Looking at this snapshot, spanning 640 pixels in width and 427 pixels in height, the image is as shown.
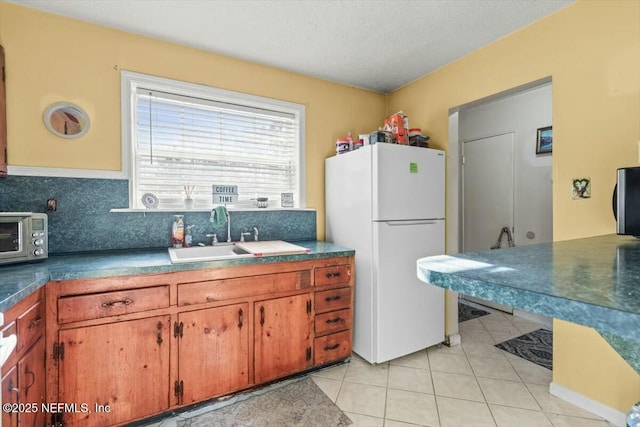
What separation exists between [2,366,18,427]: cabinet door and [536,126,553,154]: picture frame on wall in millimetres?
4217

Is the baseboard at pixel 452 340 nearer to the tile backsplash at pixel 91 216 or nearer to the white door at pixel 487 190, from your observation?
the white door at pixel 487 190

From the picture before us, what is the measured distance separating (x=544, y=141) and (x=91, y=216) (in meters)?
4.11

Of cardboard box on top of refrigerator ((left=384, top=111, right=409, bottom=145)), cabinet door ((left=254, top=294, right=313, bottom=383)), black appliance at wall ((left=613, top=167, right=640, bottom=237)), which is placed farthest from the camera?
cardboard box on top of refrigerator ((left=384, top=111, right=409, bottom=145))

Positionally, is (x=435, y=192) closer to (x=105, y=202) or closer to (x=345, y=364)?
(x=345, y=364)

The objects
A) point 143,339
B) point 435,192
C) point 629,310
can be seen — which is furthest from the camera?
point 435,192

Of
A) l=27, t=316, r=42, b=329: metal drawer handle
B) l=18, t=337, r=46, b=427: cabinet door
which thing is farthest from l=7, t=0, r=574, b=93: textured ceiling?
l=18, t=337, r=46, b=427: cabinet door

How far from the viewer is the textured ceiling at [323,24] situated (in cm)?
181

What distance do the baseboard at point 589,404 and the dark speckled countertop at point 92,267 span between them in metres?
1.68

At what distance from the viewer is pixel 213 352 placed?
5.86ft

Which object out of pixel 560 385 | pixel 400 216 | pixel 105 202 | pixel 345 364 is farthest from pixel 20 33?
pixel 560 385

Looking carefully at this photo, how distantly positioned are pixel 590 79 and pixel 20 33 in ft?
11.2

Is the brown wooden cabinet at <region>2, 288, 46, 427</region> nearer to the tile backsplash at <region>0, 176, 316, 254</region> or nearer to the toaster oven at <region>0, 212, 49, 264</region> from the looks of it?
the toaster oven at <region>0, 212, 49, 264</region>

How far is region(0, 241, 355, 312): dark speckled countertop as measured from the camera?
121 centimetres

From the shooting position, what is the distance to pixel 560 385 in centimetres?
190
